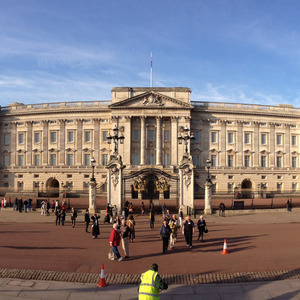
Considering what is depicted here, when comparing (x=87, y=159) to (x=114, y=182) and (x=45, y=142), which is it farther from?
(x=114, y=182)

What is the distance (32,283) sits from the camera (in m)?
10.2

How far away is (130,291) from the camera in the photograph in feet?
31.6

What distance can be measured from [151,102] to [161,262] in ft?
143

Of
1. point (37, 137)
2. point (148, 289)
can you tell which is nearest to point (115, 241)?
point (148, 289)

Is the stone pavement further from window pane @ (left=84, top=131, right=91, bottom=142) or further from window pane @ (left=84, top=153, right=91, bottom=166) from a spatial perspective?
window pane @ (left=84, top=131, right=91, bottom=142)

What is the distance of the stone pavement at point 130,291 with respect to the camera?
9205mm

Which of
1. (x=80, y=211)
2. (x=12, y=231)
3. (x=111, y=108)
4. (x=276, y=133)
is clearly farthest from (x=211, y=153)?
(x=12, y=231)

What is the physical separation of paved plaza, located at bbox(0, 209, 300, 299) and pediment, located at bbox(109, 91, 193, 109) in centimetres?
3448

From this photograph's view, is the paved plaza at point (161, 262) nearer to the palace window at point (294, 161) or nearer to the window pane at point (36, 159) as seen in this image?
the window pane at point (36, 159)

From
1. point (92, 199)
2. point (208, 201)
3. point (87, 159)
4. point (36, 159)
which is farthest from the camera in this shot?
point (36, 159)

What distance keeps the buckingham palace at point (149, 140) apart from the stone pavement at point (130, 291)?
43.5 meters

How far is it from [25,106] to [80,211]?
39.0m

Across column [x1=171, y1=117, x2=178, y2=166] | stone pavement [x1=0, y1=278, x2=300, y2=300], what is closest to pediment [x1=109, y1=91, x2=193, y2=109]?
column [x1=171, y1=117, x2=178, y2=166]

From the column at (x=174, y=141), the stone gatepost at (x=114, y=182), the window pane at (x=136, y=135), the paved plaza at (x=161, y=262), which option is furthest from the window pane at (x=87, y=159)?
the paved plaza at (x=161, y=262)
